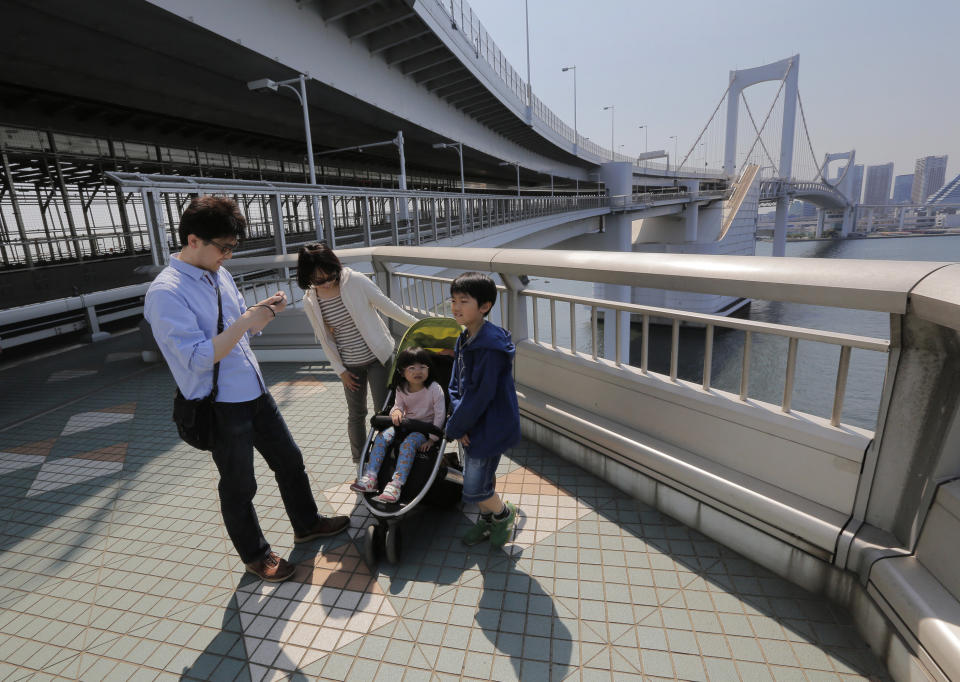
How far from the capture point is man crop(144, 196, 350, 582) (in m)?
1.83

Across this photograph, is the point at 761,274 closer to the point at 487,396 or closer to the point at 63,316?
the point at 487,396

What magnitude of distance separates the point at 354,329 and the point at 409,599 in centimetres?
153

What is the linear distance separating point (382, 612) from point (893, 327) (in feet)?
7.28


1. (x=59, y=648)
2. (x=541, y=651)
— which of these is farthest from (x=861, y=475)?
(x=59, y=648)

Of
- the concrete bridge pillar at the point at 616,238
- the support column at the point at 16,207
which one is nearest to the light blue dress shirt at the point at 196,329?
the support column at the point at 16,207

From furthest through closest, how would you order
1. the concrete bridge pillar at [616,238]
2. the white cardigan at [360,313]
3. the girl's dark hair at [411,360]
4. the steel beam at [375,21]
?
the concrete bridge pillar at [616,238], the steel beam at [375,21], the white cardigan at [360,313], the girl's dark hair at [411,360]

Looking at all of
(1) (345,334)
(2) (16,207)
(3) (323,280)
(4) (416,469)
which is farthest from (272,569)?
(2) (16,207)

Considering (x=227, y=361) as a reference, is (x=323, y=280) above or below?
above

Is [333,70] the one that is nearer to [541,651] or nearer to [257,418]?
[257,418]

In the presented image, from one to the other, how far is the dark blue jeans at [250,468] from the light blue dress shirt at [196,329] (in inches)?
4.0

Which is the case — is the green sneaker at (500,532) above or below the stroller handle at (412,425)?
below

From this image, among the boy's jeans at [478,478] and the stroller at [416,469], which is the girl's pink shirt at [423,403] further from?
the boy's jeans at [478,478]

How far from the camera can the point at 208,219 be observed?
192 cm

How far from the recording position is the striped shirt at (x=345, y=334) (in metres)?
2.90
